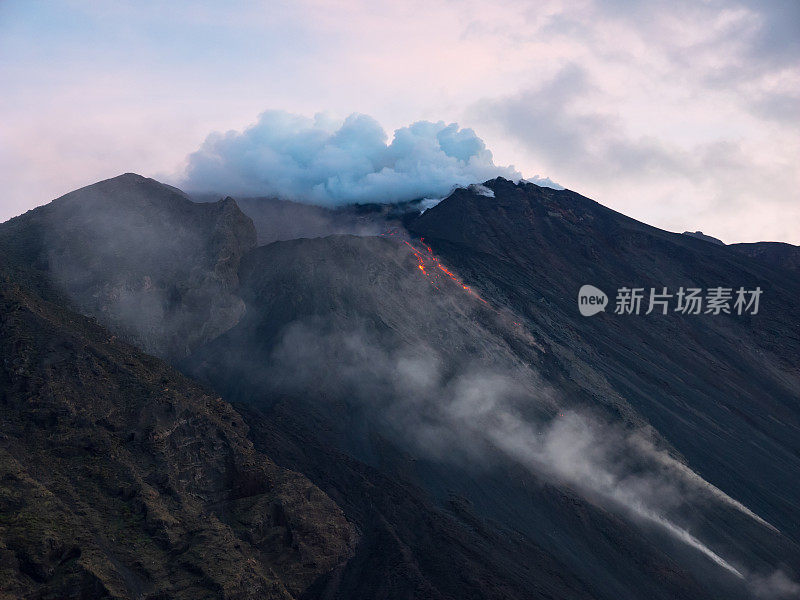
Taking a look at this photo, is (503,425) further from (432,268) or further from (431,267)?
(431,267)

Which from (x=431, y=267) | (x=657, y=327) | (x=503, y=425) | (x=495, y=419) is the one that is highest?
(x=431, y=267)

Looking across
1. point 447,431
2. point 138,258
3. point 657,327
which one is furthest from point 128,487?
point 657,327

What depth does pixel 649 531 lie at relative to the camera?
168 ft

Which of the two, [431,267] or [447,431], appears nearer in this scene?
[447,431]

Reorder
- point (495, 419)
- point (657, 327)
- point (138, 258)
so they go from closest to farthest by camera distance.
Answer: point (495, 419) → point (138, 258) → point (657, 327)

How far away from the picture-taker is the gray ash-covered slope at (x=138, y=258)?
63.2 meters

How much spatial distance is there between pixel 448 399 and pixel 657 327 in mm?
40988

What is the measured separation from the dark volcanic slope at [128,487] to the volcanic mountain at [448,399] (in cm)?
31

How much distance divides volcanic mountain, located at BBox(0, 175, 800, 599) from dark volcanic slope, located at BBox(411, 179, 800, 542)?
1.44 feet

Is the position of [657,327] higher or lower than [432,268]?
lower

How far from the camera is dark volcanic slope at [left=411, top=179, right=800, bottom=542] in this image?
65375 mm

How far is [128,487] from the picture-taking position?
107 feet

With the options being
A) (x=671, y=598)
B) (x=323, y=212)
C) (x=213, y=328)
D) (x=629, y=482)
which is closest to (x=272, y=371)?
(x=213, y=328)

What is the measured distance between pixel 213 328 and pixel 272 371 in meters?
9.56
